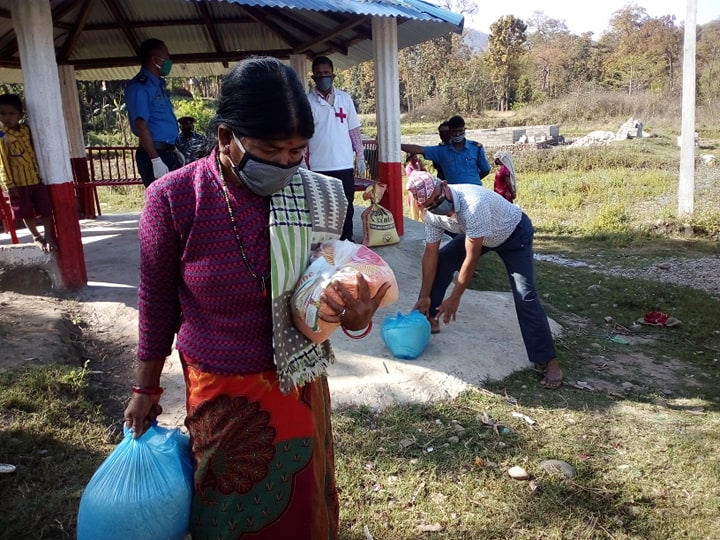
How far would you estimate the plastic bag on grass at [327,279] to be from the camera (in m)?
1.65

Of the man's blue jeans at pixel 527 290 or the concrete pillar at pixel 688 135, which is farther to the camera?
the concrete pillar at pixel 688 135

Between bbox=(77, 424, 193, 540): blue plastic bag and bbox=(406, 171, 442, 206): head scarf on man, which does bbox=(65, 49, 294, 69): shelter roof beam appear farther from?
bbox=(77, 424, 193, 540): blue plastic bag

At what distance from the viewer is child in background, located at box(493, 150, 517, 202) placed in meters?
7.07

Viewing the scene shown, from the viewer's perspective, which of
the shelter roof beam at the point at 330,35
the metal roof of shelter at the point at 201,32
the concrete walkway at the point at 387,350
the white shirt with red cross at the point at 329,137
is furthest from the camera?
the metal roof of shelter at the point at 201,32

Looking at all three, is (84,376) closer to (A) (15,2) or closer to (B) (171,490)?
(B) (171,490)

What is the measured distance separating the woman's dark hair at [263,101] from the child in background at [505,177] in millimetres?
5674

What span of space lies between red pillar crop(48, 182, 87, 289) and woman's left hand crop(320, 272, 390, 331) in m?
4.34

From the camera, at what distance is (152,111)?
5.10 meters

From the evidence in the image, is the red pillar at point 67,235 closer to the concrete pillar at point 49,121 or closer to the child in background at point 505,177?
the concrete pillar at point 49,121

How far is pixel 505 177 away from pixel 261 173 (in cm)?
600

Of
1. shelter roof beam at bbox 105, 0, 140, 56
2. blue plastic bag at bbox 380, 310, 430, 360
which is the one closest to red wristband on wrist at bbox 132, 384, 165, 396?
blue plastic bag at bbox 380, 310, 430, 360

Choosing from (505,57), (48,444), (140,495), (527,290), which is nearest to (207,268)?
(140,495)

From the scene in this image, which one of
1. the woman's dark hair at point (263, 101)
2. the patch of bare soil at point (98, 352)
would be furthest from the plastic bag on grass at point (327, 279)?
the patch of bare soil at point (98, 352)

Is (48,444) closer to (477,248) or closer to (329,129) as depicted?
(477,248)
